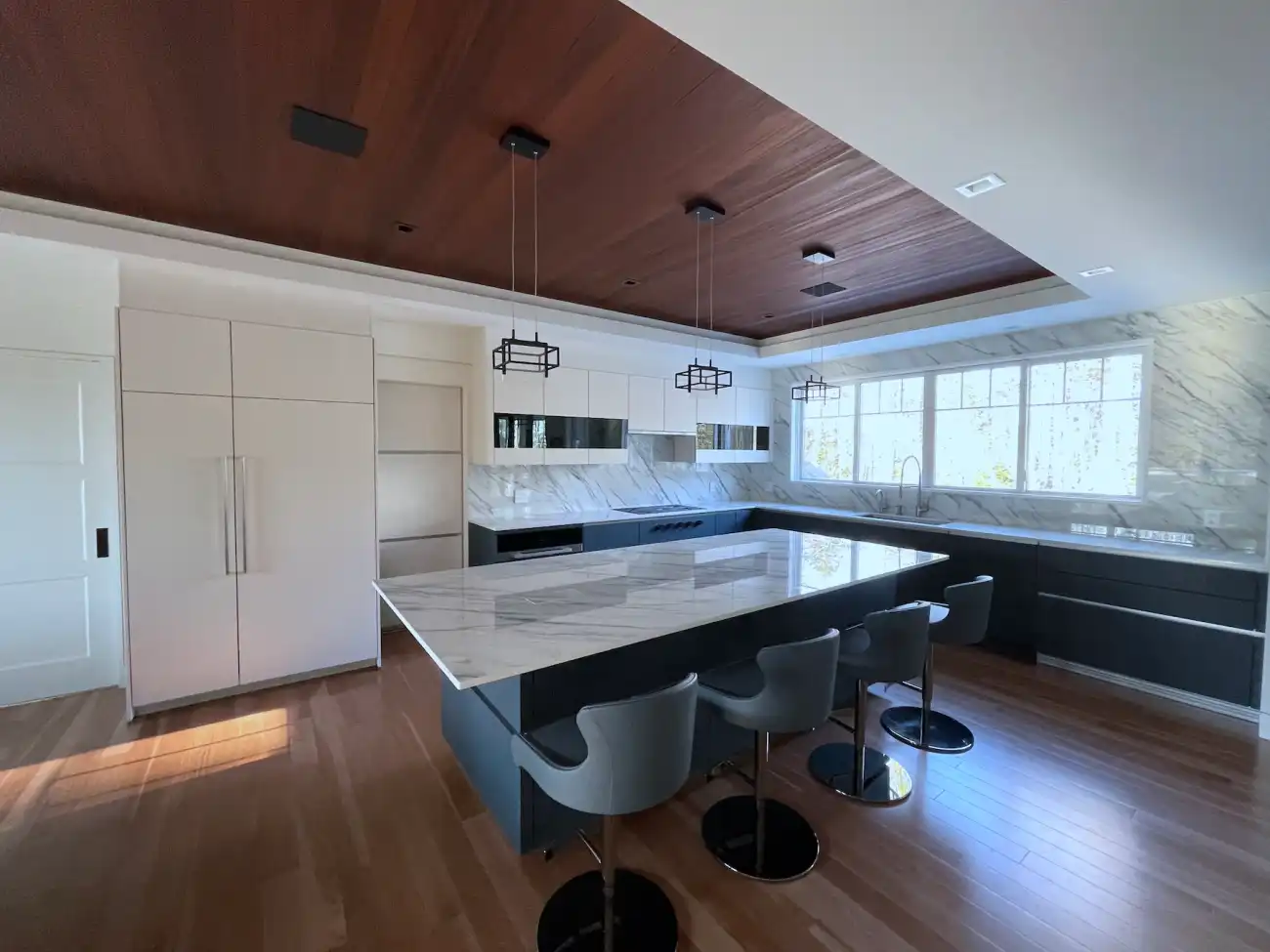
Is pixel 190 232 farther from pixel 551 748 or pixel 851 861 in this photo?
pixel 851 861

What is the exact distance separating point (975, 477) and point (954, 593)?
8.55 feet

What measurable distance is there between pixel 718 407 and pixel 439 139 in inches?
172

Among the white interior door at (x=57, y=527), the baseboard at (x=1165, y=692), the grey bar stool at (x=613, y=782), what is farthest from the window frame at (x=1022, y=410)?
the white interior door at (x=57, y=527)

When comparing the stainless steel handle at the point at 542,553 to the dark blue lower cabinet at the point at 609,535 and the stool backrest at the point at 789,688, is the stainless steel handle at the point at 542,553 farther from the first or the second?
the stool backrest at the point at 789,688

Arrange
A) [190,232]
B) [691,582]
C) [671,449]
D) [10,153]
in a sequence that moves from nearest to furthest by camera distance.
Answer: [10,153] < [691,582] < [190,232] < [671,449]

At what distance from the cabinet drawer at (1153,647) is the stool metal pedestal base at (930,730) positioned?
142 cm

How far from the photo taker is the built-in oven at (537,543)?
4.45 meters

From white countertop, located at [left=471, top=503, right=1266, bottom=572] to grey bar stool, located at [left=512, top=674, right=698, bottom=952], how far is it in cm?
287

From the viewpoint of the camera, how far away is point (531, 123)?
195 centimetres

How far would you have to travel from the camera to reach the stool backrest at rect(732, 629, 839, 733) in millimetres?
1844

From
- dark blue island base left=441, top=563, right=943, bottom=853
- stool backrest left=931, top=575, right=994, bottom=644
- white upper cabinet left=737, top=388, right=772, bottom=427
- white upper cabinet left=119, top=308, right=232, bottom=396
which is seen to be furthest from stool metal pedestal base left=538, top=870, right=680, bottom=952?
white upper cabinet left=737, top=388, right=772, bottom=427

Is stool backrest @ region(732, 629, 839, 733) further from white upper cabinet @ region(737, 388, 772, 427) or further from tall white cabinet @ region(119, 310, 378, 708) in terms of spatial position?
white upper cabinet @ region(737, 388, 772, 427)

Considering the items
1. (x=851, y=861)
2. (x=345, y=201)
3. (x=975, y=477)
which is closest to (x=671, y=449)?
(x=975, y=477)

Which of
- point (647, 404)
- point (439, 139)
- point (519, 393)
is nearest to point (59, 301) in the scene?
point (519, 393)
